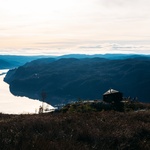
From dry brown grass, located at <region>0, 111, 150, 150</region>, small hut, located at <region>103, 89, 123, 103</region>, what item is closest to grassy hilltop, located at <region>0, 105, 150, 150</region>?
dry brown grass, located at <region>0, 111, 150, 150</region>

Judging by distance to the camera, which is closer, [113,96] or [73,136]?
[73,136]

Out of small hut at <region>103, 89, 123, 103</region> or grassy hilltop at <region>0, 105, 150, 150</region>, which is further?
small hut at <region>103, 89, 123, 103</region>

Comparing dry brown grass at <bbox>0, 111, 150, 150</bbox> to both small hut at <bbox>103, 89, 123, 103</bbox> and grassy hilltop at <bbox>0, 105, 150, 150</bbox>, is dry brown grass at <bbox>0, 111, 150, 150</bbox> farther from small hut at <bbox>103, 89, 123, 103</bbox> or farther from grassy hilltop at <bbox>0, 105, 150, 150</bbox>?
small hut at <bbox>103, 89, 123, 103</bbox>

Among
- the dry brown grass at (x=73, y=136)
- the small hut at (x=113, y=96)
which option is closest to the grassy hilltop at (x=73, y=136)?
the dry brown grass at (x=73, y=136)

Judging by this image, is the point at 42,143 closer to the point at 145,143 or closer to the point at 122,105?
the point at 145,143

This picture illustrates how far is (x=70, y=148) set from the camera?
7887 millimetres


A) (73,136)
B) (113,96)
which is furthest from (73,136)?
(113,96)

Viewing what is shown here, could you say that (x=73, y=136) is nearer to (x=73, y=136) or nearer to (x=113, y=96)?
(x=73, y=136)

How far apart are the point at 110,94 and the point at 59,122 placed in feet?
63.9

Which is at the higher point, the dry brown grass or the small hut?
the dry brown grass

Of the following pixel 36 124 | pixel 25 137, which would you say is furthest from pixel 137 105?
pixel 25 137

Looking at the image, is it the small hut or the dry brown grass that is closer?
the dry brown grass

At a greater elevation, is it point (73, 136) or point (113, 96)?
point (73, 136)

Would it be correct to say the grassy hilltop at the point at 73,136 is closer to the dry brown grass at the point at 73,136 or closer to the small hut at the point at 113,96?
the dry brown grass at the point at 73,136
